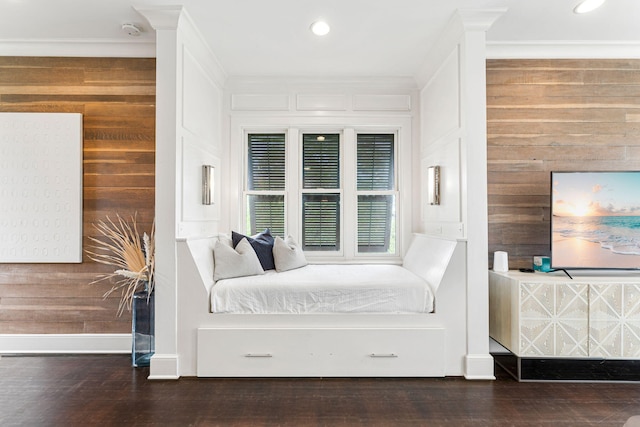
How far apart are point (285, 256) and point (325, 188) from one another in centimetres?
95

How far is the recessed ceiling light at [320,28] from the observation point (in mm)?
2816

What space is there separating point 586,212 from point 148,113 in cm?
372

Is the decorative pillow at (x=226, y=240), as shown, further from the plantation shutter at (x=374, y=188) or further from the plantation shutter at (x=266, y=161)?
the plantation shutter at (x=374, y=188)

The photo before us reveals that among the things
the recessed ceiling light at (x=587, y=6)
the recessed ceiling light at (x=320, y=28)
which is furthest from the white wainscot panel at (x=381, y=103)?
the recessed ceiling light at (x=587, y=6)

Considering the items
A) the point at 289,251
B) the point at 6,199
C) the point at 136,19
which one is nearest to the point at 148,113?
the point at 136,19

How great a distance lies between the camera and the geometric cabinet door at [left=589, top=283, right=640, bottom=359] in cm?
264

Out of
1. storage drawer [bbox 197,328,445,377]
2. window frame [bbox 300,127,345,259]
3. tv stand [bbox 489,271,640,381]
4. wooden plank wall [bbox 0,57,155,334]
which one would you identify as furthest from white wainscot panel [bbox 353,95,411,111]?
storage drawer [bbox 197,328,445,377]

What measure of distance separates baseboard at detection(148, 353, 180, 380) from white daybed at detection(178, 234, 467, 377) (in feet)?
0.16

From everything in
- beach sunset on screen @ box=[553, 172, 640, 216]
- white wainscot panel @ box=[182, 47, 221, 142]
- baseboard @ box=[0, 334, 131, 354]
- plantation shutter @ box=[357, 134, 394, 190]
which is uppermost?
white wainscot panel @ box=[182, 47, 221, 142]

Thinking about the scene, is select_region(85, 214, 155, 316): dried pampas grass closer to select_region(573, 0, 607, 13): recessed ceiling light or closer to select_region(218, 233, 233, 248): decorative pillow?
select_region(218, 233, 233, 248): decorative pillow

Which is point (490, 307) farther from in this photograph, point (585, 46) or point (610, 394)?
point (585, 46)

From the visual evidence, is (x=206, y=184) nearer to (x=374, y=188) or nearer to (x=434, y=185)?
(x=374, y=188)

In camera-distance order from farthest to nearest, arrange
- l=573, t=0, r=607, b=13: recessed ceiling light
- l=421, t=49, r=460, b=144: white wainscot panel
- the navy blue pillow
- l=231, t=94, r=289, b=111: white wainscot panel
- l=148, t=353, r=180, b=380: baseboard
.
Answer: l=231, t=94, r=289, b=111: white wainscot panel → the navy blue pillow → l=421, t=49, r=460, b=144: white wainscot panel → l=148, t=353, r=180, b=380: baseboard → l=573, t=0, r=607, b=13: recessed ceiling light

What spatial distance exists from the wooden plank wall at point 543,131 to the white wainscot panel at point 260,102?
6.40ft
